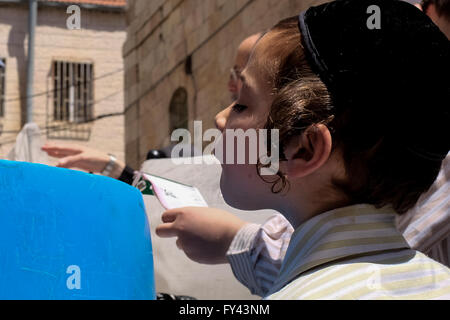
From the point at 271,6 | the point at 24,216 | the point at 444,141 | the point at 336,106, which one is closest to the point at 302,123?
the point at 336,106

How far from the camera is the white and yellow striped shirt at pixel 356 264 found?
2.18 feet

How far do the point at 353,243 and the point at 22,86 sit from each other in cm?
290

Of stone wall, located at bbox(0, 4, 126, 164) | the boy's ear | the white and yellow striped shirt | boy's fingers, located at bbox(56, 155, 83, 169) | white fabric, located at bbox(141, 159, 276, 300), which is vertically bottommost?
white fabric, located at bbox(141, 159, 276, 300)

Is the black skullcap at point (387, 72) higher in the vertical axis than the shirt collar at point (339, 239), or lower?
higher

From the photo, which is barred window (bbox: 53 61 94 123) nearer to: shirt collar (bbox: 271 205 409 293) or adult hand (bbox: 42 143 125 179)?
adult hand (bbox: 42 143 125 179)

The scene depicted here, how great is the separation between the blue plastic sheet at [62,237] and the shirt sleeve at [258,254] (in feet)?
1.11

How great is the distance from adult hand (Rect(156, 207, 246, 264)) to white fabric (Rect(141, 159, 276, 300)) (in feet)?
0.62

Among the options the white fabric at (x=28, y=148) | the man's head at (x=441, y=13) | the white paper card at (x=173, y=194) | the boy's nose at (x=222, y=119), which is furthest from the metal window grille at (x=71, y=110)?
the boy's nose at (x=222, y=119)

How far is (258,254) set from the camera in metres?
1.17

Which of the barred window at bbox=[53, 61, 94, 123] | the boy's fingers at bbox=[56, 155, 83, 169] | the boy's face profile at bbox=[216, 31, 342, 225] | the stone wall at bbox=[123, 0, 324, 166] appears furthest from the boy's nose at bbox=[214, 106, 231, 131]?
the barred window at bbox=[53, 61, 94, 123]

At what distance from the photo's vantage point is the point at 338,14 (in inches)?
29.8

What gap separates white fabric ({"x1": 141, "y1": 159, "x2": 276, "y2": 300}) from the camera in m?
1.39

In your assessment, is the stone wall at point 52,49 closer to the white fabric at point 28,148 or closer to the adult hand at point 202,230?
the white fabric at point 28,148
